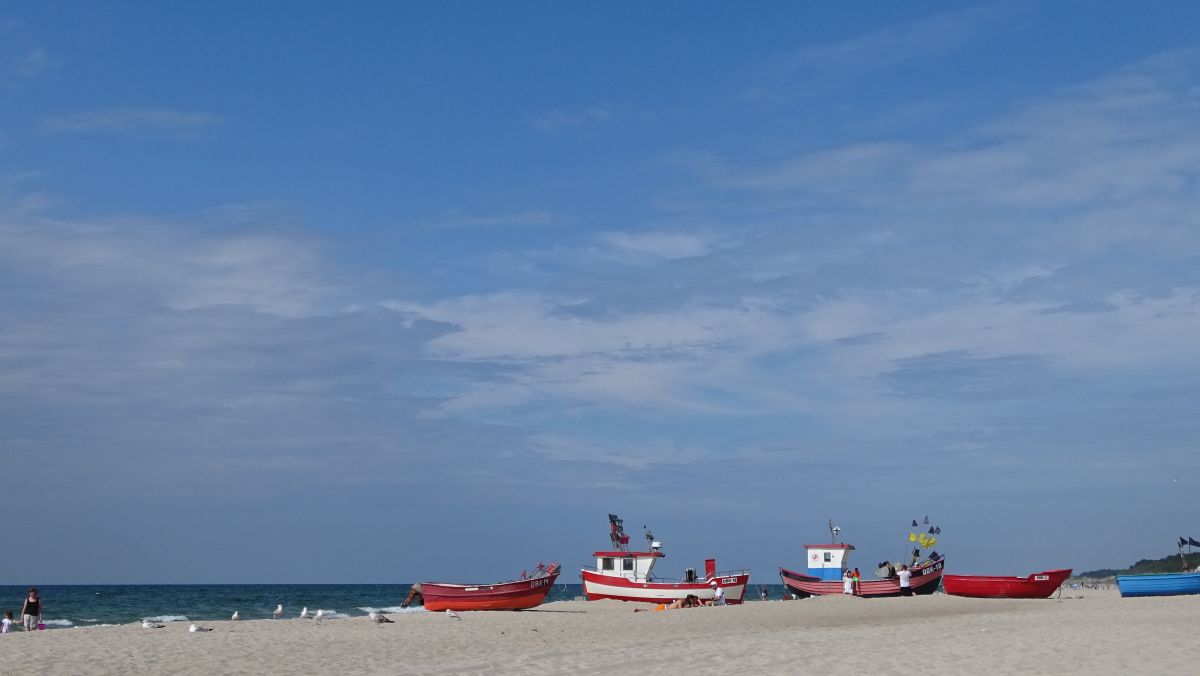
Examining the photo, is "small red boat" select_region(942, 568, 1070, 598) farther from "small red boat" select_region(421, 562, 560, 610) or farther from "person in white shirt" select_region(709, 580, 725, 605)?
"small red boat" select_region(421, 562, 560, 610)

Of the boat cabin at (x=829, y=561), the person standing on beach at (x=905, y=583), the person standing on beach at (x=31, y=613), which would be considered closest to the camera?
the person standing on beach at (x=31, y=613)

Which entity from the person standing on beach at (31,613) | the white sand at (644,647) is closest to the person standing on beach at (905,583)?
the white sand at (644,647)

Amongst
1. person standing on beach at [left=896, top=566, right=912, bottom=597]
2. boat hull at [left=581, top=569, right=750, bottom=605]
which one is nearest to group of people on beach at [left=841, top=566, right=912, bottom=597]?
person standing on beach at [left=896, top=566, right=912, bottom=597]

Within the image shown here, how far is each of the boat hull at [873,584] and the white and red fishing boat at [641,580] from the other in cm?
425

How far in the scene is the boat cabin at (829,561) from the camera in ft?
175

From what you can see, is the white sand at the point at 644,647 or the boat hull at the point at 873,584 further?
the boat hull at the point at 873,584

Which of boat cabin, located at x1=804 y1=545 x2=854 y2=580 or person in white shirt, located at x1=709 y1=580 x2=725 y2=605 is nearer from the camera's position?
person in white shirt, located at x1=709 y1=580 x2=725 y2=605

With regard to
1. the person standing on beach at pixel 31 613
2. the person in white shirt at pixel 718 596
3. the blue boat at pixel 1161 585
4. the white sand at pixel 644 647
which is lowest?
the white sand at pixel 644 647

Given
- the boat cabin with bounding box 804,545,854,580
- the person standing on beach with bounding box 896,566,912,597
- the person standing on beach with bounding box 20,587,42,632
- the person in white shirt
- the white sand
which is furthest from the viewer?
the boat cabin with bounding box 804,545,854,580

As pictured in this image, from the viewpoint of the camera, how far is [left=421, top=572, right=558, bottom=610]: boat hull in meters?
41.4

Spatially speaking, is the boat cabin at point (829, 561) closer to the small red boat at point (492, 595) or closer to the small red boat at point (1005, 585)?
the small red boat at point (1005, 585)

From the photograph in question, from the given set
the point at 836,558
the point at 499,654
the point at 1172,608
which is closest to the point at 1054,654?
the point at 499,654

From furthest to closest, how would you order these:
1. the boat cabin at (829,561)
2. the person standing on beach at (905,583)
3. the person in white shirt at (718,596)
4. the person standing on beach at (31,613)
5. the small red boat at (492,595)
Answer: the boat cabin at (829,561), the person standing on beach at (905,583), the person in white shirt at (718,596), the small red boat at (492,595), the person standing on beach at (31,613)

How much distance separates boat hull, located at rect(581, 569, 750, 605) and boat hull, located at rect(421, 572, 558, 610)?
7.40 meters
